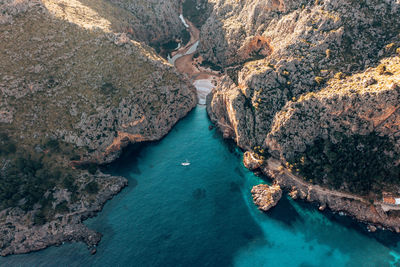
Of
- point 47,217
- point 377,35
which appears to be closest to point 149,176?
point 47,217

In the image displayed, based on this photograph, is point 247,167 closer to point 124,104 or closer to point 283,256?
point 283,256

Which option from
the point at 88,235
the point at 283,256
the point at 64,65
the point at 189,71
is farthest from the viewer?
the point at 189,71

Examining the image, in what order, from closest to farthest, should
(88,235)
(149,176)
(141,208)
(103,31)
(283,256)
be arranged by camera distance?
1. (283,256)
2. (88,235)
3. (141,208)
4. (149,176)
5. (103,31)

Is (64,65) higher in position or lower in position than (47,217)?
higher

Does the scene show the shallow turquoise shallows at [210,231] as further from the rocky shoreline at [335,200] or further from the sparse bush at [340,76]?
the sparse bush at [340,76]

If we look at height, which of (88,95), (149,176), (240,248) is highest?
(88,95)

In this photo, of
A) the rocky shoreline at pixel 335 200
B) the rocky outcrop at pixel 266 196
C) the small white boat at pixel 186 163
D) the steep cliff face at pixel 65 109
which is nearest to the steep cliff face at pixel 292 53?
the rocky shoreline at pixel 335 200

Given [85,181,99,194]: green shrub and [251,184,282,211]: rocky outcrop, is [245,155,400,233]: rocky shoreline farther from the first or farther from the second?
[85,181,99,194]: green shrub
